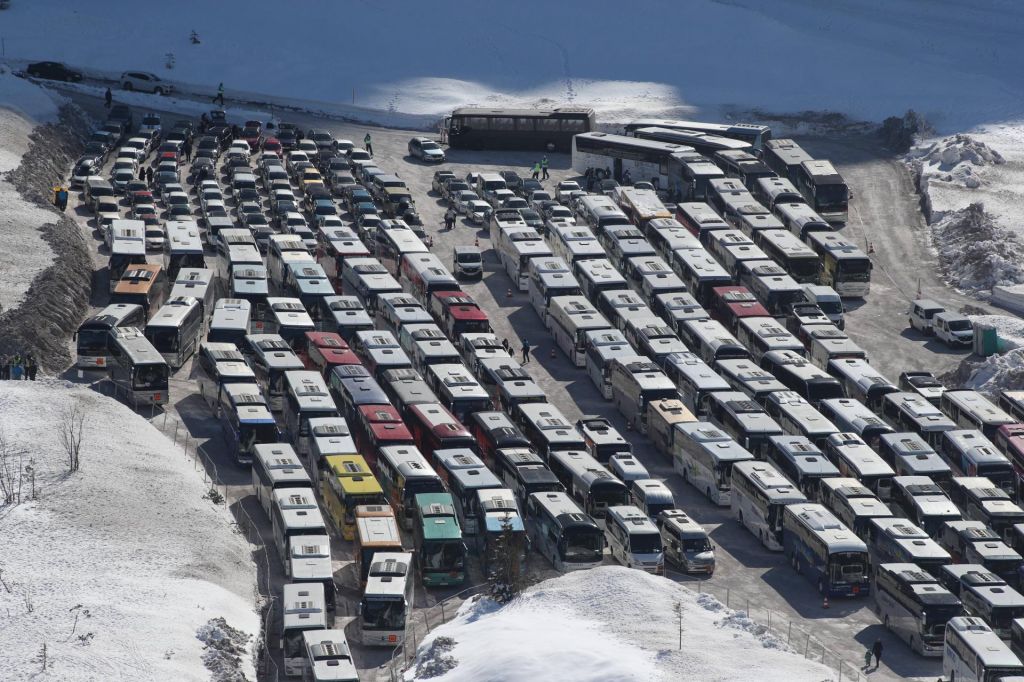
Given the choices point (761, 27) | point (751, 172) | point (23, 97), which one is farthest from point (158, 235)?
point (761, 27)

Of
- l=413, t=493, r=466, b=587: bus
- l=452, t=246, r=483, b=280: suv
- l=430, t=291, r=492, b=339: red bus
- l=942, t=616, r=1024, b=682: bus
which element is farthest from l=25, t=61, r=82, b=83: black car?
l=942, t=616, r=1024, b=682: bus

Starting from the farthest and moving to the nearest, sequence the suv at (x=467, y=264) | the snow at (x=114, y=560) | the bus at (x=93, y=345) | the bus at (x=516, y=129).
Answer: the bus at (x=516, y=129) → the suv at (x=467, y=264) → the bus at (x=93, y=345) → the snow at (x=114, y=560)

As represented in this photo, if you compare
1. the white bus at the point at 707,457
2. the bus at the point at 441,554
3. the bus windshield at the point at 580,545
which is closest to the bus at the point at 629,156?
the white bus at the point at 707,457

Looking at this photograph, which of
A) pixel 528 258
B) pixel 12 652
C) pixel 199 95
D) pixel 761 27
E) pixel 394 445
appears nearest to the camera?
pixel 12 652

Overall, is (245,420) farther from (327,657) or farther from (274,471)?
(327,657)

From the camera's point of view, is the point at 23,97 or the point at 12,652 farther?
the point at 23,97

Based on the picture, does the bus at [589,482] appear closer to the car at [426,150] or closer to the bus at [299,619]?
the bus at [299,619]

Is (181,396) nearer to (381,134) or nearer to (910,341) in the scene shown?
(910,341)
